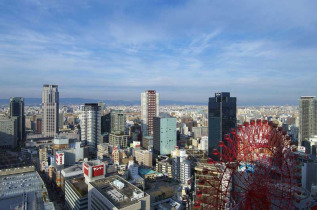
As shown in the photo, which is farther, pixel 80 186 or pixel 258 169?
pixel 80 186

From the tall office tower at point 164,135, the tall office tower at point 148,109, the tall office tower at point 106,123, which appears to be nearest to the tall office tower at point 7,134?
the tall office tower at point 106,123

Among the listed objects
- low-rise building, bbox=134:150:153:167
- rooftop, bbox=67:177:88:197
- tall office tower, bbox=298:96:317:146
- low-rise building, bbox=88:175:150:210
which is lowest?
low-rise building, bbox=134:150:153:167

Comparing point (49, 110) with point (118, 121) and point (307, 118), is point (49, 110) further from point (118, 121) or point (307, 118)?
point (307, 118)

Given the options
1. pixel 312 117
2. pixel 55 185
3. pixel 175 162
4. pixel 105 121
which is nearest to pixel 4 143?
pixel 105 121

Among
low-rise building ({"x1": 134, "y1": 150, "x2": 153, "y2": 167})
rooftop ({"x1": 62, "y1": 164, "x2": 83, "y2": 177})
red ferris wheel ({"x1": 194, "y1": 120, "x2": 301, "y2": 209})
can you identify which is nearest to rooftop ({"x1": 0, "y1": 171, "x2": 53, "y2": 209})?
rooftop ({"x1": 62, "y1": 164, "x2": 83, "y2": 177})

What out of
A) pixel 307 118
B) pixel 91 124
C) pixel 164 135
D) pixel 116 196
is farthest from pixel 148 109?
pixel 116 196

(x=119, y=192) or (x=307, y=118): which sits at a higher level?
(x=307, y=118)

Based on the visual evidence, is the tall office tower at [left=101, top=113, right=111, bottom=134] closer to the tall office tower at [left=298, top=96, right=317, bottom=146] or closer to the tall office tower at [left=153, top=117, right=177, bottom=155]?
the tall office tower at [left=153, top=117, right=177, bottom=155]
